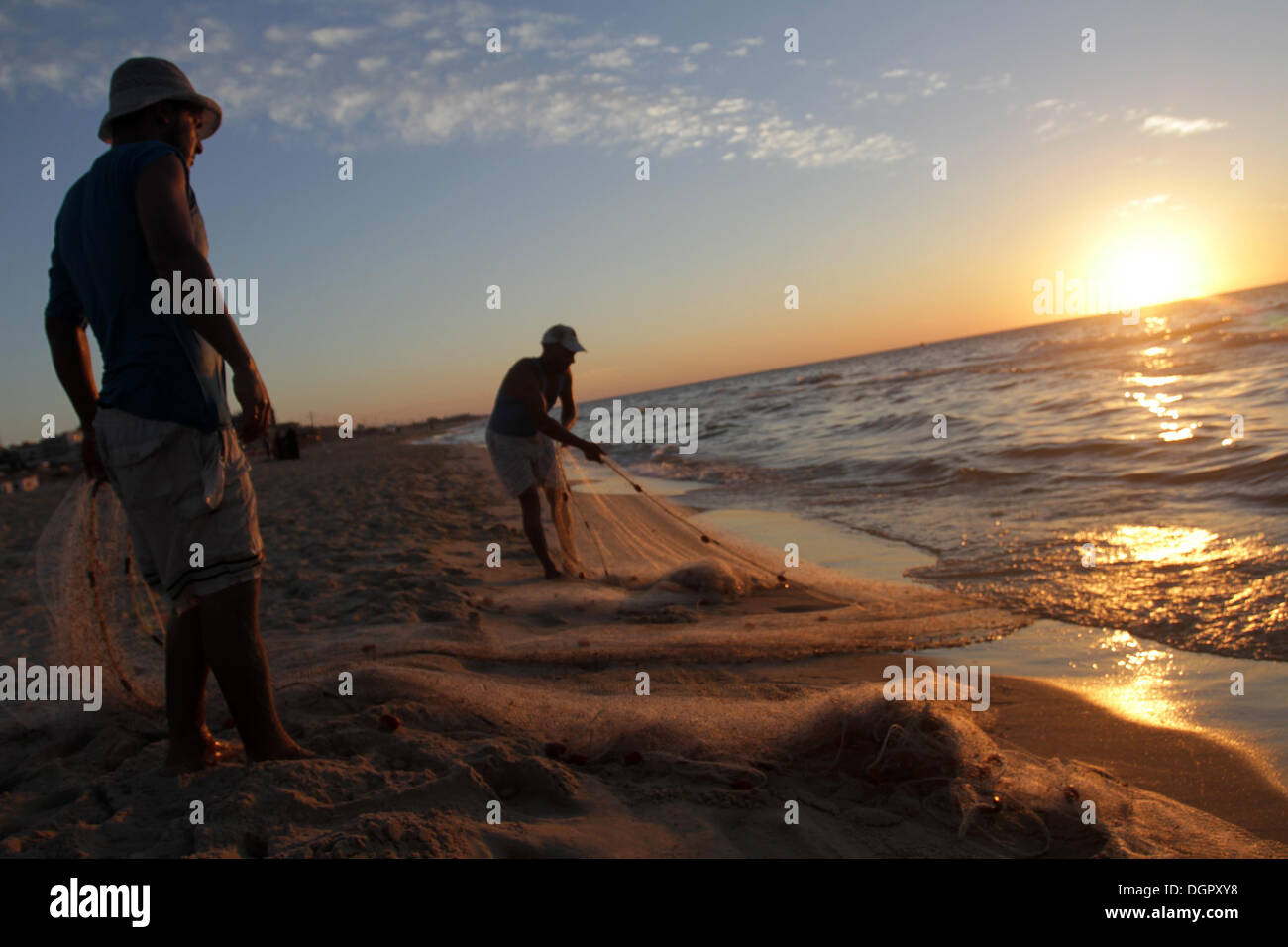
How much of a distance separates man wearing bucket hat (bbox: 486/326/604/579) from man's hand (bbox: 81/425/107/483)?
11.8 ft

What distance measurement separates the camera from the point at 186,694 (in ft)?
8.04

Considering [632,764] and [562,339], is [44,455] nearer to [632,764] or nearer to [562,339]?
[562,339]

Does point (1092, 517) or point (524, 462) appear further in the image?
point (1092, 517)

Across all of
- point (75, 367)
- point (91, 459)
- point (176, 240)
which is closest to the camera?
point (176, 240)

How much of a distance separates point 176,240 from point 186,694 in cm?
136

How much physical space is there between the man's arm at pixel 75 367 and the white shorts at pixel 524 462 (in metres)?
3.96

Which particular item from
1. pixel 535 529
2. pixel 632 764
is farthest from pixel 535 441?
pixel 632 764

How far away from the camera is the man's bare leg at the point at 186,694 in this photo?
8.03ft

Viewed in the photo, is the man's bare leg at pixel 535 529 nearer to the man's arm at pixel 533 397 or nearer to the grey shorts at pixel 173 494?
the man's arm at pixel 533 397

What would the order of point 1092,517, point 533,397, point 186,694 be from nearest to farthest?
point 186,694
point 533,397
point 1092,517

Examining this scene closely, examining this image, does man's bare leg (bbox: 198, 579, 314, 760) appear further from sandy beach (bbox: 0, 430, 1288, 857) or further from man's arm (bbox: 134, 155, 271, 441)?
man's arm (bbox: 134, 155, 271, 441)

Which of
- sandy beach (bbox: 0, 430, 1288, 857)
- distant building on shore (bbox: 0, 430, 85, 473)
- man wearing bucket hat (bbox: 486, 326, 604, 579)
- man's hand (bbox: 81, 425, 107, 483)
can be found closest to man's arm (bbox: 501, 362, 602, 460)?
man wearing bucket hat (bbox: 486, 326, 604, 579)

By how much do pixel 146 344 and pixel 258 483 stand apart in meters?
17.1
